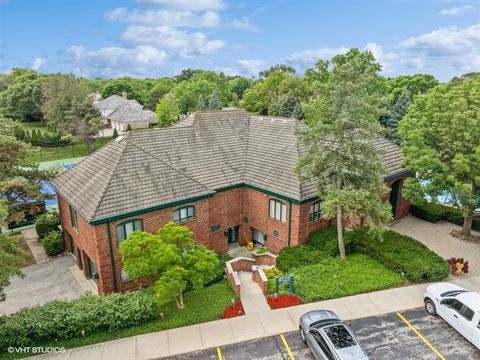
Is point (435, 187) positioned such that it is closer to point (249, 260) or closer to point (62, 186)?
point (249, 260)

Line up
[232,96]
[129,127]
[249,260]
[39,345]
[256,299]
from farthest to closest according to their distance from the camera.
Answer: [232,96] → [129,127] → [249,260] → [256,299] → [39,345]

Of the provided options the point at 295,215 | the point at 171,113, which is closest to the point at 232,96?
the point at 171,113

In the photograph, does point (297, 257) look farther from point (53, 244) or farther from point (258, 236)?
point (53, 244)

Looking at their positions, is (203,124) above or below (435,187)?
above

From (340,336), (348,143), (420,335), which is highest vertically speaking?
(348,143)

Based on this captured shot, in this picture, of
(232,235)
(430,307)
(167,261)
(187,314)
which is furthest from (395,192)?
(167,261)

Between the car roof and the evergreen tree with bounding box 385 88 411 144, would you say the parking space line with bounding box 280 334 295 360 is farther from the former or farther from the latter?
the evergreen tree with bounding box 385 88 411 144
